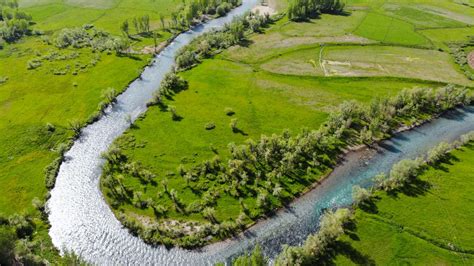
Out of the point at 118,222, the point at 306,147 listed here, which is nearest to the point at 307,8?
the point at 306,147

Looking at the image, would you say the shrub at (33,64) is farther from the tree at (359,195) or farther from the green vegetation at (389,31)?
the green vegetation at (389,31)

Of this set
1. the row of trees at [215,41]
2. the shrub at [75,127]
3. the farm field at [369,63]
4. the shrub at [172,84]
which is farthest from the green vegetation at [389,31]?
the shrub at [75,127]

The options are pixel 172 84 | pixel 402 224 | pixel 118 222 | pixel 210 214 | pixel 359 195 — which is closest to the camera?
pixel 402 224

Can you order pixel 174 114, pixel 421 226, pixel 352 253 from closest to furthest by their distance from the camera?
pixel 352 253 → pixel 421 226 → pixel 174 114

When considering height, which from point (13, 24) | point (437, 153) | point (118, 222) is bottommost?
point (118, 222)

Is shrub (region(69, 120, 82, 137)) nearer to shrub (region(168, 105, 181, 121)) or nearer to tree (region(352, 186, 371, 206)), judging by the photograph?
shrub (region(168, 105, 181, 121))

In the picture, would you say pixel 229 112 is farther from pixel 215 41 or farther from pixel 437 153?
pixel 437 153
